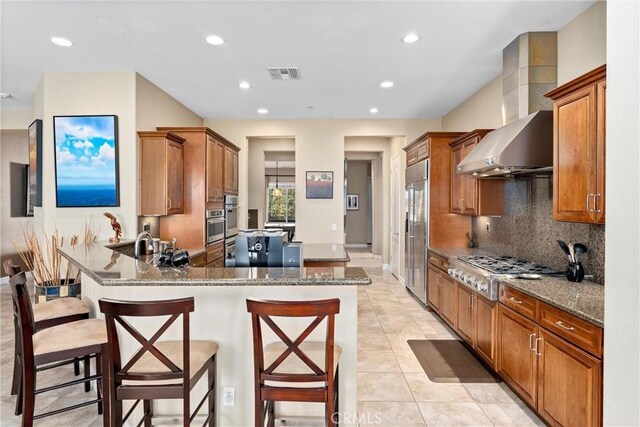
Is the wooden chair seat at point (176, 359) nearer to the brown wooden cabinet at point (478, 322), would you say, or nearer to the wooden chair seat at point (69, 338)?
the wooden chair seat at point (69, 338)

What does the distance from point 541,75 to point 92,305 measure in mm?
4346

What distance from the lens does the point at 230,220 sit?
5.82 metres

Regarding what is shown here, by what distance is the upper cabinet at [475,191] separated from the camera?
3.96 meters

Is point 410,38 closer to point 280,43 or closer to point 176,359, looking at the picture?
point 280,43

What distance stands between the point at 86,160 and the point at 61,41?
130 centimetres

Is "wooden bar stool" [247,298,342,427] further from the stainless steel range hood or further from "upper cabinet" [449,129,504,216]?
"upper cabinet" [449,129,504,216]

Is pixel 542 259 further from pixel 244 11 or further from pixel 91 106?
pixel 91 106

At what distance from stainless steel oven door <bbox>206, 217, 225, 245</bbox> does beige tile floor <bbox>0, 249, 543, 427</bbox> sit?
2.16 m

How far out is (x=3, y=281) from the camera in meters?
6.14

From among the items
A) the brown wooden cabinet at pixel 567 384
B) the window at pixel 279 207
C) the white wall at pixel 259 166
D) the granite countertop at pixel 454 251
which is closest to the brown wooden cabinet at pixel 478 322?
the granite countertop at pixel 454 251

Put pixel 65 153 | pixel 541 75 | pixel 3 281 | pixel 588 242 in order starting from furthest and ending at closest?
pixel 3 281
pixel 65 153
pixel 541 75
pixel 588 242

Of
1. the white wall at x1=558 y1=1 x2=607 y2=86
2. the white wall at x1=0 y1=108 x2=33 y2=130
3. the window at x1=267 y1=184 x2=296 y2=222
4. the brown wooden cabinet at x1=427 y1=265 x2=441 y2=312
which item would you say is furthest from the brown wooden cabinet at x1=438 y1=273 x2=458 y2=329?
the white wall at x1=0 y1=108 x2=33 y2=130

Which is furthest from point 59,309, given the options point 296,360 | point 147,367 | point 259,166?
point 259,166

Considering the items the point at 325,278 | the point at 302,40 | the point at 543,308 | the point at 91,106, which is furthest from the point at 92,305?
the point at 543,308
